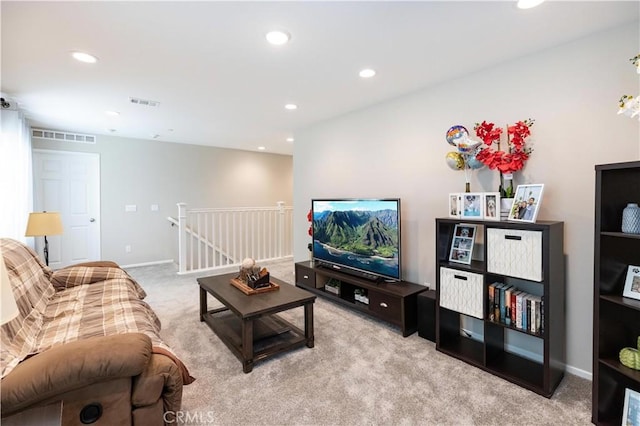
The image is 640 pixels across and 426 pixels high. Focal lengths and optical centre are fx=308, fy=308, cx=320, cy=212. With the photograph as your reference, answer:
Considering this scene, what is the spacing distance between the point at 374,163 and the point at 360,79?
3.44ft

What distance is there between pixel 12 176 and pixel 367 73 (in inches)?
153

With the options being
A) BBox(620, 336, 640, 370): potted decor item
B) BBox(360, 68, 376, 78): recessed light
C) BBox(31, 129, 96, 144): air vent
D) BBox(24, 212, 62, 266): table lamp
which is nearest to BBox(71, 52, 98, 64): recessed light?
BBox(24, 212, 62, 266): table lamp

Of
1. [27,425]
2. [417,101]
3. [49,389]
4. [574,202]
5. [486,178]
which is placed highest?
[417,101]

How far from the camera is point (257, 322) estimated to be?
288 cm

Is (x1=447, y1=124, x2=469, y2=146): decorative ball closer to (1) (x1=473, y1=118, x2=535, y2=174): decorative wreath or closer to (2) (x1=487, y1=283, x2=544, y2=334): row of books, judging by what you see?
(1) (x1=473, y1=118, x2=535, y2=174): decorative wreath

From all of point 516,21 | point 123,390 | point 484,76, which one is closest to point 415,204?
point 484,76

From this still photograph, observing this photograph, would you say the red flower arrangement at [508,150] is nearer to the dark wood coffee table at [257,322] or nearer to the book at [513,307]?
the book at [513,307]

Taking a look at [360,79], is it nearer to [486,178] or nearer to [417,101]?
[417,101]

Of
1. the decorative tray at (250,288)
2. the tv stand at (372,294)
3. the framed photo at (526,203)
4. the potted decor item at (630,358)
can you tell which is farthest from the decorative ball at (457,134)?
the decorative tray at (250,288)

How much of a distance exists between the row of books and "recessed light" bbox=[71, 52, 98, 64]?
3456mm

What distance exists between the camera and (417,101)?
309 centimetres

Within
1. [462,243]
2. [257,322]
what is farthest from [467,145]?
[257,322]

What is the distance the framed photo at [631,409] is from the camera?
1.59m

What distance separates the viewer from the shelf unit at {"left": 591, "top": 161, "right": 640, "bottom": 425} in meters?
1.66
